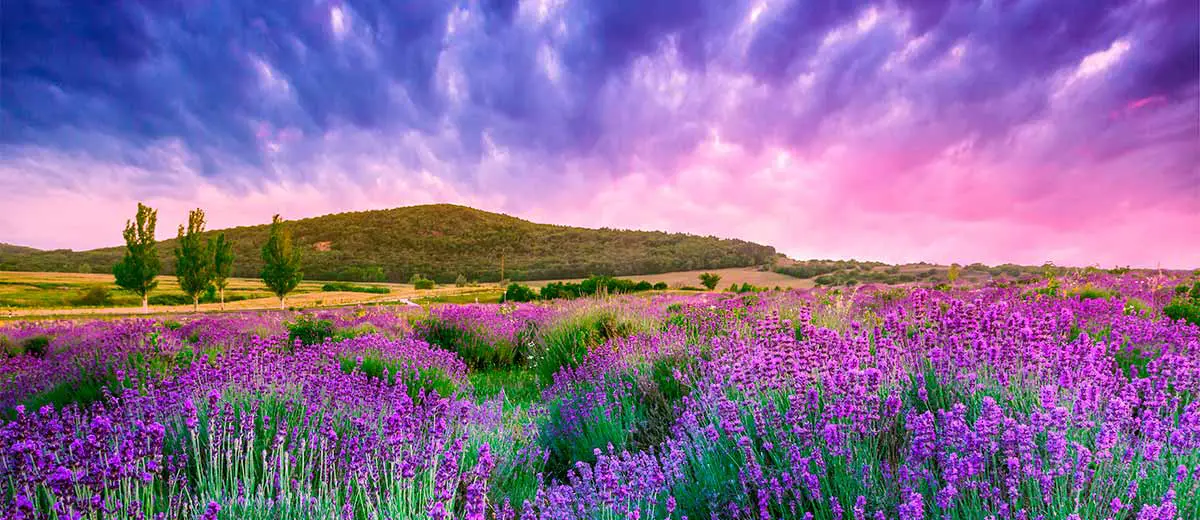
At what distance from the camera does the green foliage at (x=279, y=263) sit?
40625 millimetres

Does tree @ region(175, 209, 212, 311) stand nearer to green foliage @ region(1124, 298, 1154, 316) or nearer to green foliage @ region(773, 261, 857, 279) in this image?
green foliage @ region(773, 261, 857, 279)

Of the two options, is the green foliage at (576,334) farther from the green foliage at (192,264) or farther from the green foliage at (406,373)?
the green foliage at (192,264)

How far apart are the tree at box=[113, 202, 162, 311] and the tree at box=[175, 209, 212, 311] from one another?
1530 mm

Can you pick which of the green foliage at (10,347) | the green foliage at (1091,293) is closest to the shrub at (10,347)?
the green foliage at (10,347)

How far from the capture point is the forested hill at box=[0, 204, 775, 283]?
184 ft

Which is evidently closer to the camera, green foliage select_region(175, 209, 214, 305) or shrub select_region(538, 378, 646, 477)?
shrub select_region(538, 378, 646, 477)

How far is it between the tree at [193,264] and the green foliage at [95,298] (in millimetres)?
6006

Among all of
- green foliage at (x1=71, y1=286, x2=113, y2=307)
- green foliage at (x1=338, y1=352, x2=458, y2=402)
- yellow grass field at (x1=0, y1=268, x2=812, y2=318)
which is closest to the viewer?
green foliage at (x1=338, y1=352, x2=458, y2=402)

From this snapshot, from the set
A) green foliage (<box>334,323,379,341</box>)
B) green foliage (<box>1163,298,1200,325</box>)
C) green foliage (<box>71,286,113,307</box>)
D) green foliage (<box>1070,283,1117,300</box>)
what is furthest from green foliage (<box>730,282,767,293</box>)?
green foliage (<box>71,286,113,307</box>)

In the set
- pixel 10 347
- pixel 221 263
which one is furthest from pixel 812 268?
pixel 221 263

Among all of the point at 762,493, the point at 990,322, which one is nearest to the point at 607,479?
the point at 762,493

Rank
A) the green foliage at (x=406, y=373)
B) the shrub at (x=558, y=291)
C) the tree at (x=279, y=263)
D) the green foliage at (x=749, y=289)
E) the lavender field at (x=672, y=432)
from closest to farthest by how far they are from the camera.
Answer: the lavender field at (x=672, y=432)
the green foliage at (x=406, y=373)
the green foliage at (x=749, y=289)
the shrub at (x=558, y=291)
the tree at (x=279, y=263)

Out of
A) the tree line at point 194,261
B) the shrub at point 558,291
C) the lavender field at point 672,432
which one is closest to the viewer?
the lavender field at point 672,432

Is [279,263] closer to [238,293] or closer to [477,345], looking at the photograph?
[238,293]
